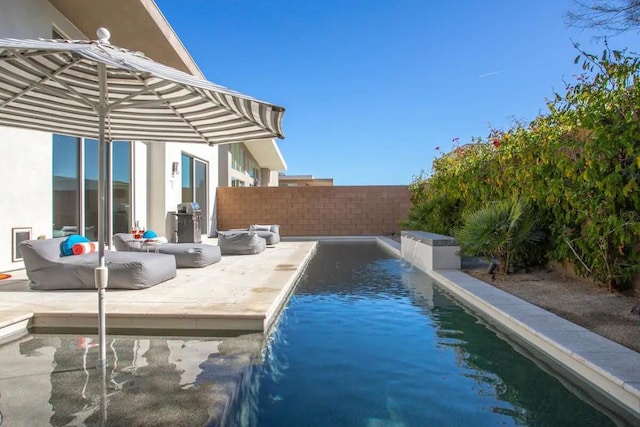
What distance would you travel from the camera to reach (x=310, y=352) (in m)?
3.66

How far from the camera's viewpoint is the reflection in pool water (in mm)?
2479

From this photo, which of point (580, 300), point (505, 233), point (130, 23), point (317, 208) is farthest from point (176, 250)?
point (317, 208)

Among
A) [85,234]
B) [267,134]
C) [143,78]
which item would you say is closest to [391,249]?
[85,234]

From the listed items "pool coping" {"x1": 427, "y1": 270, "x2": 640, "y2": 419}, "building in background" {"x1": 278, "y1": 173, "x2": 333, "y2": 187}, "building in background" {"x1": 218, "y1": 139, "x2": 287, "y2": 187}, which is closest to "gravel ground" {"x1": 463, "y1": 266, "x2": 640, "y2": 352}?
"pool coping" {"x1": 427, "y1": 270, "x2": 640, "y2": 419}

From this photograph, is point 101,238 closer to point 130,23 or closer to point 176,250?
point 176,250

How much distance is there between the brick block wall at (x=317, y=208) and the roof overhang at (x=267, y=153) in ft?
12.1

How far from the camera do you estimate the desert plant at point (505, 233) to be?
267 inches

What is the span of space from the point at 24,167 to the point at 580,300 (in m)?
8.60

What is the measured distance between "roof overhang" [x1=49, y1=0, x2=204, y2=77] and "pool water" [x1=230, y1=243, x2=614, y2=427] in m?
6.96

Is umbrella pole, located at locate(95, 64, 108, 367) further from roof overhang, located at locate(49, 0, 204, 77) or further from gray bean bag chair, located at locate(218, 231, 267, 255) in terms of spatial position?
gray bean bag chair, located at locate(218, 231, 267, 255)

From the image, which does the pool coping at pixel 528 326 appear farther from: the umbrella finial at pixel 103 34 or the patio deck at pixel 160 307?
the umbrella finial at pixel 103 34

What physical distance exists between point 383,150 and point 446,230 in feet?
45.9

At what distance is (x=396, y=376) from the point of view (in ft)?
10.4

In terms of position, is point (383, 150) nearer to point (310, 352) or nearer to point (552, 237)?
point (552, 237)
